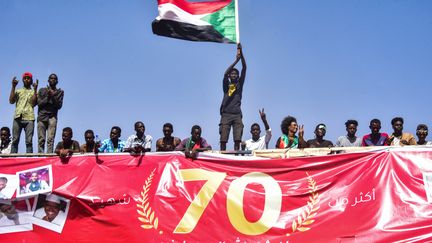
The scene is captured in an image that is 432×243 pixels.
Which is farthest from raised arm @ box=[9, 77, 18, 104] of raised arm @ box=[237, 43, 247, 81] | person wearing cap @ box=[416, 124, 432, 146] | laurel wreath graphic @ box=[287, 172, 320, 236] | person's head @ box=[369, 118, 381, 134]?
person wearing cap @ box=[416, 124, 432, 146]

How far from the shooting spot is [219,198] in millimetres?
9281

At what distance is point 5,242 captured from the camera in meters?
9.57

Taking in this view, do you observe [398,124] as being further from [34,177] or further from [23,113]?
[23,113]

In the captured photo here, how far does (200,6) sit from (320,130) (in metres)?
4.01

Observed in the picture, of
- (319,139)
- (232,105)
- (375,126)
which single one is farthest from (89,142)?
(375,126)

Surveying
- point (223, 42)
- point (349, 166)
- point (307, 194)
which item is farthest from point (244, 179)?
point (223, 42)

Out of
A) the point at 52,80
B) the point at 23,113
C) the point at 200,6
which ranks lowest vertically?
the point at 23,113

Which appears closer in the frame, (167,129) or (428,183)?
(428,183)

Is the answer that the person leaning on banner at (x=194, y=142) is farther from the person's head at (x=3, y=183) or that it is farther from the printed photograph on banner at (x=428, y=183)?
the printed photograph on banner at (x=428, y=183)

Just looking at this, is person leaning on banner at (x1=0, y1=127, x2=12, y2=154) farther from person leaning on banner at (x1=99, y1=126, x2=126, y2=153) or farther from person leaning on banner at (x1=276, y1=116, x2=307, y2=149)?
person leaning on banner at (x1=276, y1=116, x2=307, y2=149)

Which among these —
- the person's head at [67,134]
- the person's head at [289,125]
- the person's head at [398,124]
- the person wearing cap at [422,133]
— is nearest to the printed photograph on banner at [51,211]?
the person's head at [67,134]

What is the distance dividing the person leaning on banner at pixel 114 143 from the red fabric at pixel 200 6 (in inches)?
126

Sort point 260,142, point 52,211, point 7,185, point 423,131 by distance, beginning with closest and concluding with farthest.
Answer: point 52,211 → point 7,185 → point 423,131 → point 260,142

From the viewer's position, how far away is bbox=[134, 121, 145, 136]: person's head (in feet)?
35.7
